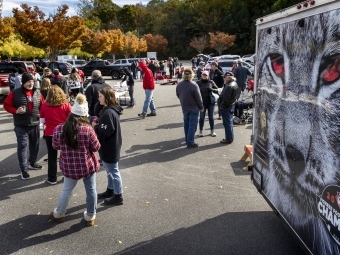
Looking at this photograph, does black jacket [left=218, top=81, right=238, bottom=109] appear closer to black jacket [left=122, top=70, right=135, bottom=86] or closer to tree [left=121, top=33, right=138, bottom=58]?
black jacket [left=122, top=70, right=135, bottom=86]

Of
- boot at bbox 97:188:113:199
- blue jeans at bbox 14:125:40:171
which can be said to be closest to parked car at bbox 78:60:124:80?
blue jeans at bbox 14:125:40:171

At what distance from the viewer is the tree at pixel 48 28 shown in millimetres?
28794

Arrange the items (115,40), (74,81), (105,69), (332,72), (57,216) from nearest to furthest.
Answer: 1. (332,72)
2. (57,216)
3. (74,81)
4. (105,69)
5. (115,40)

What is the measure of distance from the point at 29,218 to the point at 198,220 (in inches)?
93.3

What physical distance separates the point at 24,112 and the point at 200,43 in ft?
190

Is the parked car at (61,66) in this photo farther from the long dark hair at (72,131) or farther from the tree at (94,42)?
the long dark hair at (72,131)

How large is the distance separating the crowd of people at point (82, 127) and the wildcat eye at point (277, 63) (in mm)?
2272

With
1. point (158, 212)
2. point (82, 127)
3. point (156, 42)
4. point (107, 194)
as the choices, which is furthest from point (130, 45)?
point (82, 127)

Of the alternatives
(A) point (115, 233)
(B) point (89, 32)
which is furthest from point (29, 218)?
(B) point (89, 32)

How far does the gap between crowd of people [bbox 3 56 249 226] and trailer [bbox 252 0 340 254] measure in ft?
6.98

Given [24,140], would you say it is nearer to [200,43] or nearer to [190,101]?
[190,101]

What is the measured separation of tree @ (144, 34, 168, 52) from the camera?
→ 2657 inches

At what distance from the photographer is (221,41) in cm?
5759

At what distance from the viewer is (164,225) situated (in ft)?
16.2
